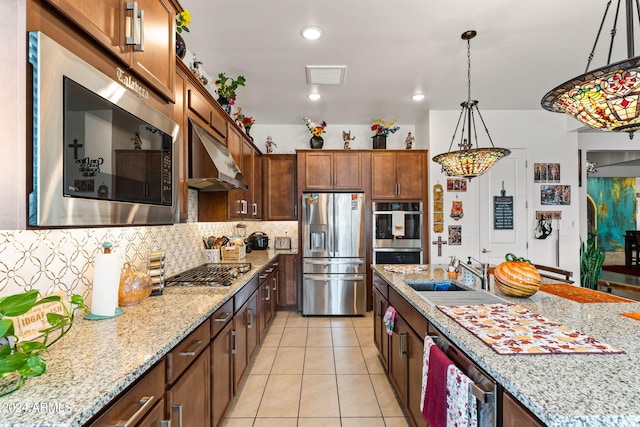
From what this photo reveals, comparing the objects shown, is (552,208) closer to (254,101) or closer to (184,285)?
(254,101)

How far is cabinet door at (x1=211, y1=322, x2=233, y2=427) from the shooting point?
1.75 meters

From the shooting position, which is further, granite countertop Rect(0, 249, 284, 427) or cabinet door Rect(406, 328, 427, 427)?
cabinet door Rect(406, 328, 427, 427)

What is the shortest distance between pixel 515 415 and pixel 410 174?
380 centimetres

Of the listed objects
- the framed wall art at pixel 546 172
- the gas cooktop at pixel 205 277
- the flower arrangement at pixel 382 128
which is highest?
the flower arrangement at pixel 382 128

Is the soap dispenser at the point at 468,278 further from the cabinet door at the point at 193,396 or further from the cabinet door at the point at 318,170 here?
the cabinet door at the point at 318,170

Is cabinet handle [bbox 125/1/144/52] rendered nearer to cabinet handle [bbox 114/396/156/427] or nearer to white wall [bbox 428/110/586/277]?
cabinet handle [bbox 114/396/156/427]

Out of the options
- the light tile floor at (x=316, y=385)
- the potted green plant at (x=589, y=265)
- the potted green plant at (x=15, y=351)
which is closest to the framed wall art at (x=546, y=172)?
the potted green plant at (x=589, y=265)

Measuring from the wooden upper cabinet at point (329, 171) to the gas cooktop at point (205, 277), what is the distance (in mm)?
1930

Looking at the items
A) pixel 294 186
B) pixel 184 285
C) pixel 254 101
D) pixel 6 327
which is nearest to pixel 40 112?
pixel 6 327

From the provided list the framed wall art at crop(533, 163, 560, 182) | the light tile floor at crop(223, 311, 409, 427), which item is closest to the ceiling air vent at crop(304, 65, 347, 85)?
the light tile floor at crop(223, 311, 409, 427)

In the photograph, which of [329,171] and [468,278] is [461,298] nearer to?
[468,278]

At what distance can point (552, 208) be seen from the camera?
14.4ft

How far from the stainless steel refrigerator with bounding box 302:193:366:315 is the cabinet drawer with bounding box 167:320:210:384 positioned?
2719mm

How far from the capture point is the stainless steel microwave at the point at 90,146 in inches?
32.9
